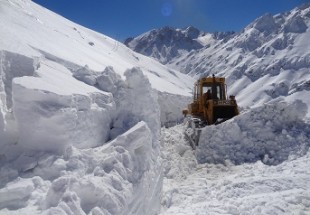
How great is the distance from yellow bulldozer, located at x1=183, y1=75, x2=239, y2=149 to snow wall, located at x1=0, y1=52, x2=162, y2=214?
15.3ft

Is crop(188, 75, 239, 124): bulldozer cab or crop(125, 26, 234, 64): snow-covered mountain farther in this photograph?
crop(125, 26, 234, 64): snow-covered mountain

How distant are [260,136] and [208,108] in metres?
2.61

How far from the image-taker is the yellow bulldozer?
38.6 ft

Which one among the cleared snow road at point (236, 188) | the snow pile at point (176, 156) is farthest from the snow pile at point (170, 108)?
the cleared snow road at point (236, 188)

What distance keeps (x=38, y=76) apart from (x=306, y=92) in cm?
4018

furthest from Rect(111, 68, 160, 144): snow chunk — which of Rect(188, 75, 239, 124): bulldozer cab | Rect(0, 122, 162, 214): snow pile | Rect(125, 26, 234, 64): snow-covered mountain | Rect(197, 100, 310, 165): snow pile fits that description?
Rect(125, 26, 234, 64): snow-covered mountain

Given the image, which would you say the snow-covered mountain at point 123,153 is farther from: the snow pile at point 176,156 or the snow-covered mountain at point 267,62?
the snow-covered mountain at point 267,62

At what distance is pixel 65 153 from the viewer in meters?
5.20

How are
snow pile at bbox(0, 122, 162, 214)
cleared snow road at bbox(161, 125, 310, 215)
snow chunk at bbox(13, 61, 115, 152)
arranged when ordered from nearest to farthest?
1. snow pile at bbox(0, 122, 162, 214)
2. snow chunk at bbox(13, 61, 115, 152)
3. cleared snow road at bbox(161, 125, 310, 215)

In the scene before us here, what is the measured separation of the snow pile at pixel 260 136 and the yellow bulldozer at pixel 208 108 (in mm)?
716

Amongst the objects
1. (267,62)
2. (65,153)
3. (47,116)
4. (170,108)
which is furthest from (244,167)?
(267,62)

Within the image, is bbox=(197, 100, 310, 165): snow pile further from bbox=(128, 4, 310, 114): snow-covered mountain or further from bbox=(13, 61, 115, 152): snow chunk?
bbox=(128, 4, 310, 114): snow-covered mountain

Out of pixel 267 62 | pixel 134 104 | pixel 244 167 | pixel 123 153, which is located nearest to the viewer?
pixel 123 153

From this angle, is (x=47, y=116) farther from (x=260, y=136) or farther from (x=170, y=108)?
(x=170, y=108)
